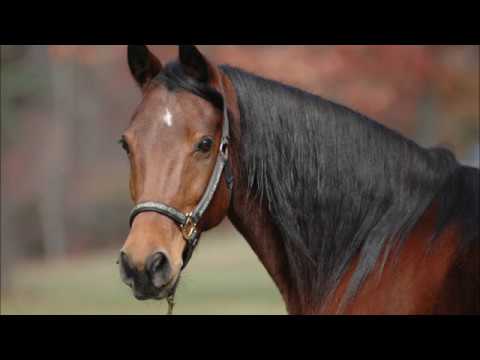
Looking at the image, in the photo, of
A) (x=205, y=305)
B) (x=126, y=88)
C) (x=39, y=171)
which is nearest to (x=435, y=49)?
(x=205, y=305)

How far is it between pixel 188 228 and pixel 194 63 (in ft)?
2.98

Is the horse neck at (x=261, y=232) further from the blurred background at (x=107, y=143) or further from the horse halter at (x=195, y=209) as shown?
the blurred background at (x=107, y=143)

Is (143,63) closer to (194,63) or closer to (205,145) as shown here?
(194,63)

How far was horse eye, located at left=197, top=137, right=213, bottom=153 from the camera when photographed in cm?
381

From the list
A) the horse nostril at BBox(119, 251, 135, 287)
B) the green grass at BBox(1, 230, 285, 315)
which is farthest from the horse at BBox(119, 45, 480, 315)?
the green grass at BBox(1, 230, 285, 315)

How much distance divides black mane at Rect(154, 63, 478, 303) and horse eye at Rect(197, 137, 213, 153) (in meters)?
0.24

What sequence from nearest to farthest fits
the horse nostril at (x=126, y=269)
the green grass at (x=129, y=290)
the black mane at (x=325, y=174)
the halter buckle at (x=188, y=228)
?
the horse nostril at (x=126, y=269), the halter buckle at (x=188, y=228), the black mane at (x=325, y=174), the green grass at (x=129, y=290)

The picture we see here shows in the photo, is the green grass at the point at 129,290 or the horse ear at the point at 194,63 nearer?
the horse ear at the point at 194,63

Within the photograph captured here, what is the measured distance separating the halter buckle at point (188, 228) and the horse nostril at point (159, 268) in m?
0.22

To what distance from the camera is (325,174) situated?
3928mm

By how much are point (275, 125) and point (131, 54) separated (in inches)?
35.9

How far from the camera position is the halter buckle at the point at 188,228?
12.3 ft

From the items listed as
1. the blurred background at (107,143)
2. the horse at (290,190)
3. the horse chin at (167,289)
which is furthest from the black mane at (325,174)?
the blurred background at (107,143)

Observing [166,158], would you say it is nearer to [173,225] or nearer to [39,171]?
[173,225]
